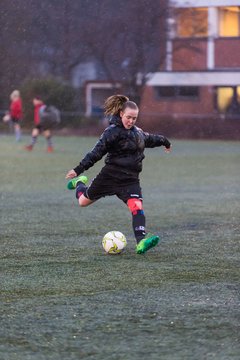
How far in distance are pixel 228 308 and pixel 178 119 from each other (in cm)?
3212

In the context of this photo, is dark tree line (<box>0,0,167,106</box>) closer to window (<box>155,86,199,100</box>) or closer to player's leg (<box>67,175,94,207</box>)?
window (<box>155,86,199,100</box>)

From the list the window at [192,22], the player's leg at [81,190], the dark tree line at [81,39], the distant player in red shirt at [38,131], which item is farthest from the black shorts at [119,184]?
the window at [192,22]

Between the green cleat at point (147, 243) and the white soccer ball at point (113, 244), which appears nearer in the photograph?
the green cleat at point (147, 243)

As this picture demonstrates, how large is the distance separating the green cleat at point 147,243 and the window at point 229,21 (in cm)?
3384

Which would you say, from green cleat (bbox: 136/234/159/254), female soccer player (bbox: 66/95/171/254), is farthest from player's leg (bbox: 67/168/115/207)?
green cleat (bbox: 136/234/159/254)

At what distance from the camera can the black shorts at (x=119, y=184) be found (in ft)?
27.5

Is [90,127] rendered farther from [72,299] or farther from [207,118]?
[72,299]

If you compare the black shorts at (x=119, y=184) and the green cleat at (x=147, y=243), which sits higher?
the black shorts at (x=119, y=184)

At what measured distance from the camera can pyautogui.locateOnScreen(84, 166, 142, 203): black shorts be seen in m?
8.37

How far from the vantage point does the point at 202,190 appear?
15.3 meters

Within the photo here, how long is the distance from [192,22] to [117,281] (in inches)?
1337

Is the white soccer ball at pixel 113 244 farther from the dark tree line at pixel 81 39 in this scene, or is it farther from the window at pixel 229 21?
the window at pixel 229 21

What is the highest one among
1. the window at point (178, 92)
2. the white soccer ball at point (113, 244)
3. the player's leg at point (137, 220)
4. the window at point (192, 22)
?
the window at point (192, 22)

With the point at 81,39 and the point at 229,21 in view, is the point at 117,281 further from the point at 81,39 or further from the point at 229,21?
the point at 229,21
